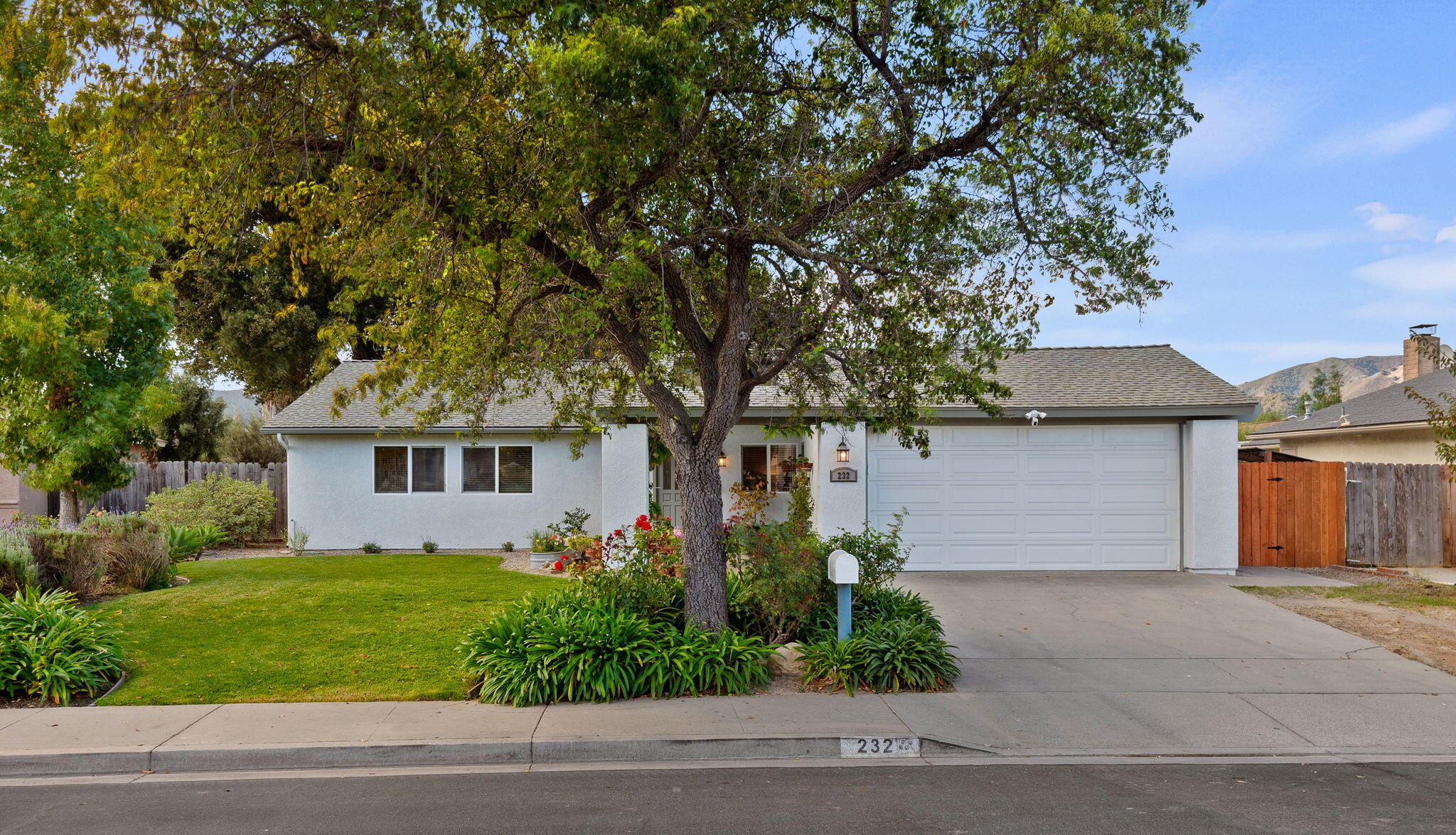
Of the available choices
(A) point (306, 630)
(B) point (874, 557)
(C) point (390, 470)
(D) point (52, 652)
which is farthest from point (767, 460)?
(D) point (52, 652)

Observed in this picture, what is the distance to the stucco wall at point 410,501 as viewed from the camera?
15953 millimetres

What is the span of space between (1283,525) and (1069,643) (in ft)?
25.4

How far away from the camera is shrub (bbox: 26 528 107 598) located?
991 centimetres

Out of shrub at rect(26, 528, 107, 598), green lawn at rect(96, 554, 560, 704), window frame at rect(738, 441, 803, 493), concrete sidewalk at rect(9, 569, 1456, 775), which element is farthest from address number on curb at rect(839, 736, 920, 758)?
window frame at rect(738, 441, 803, 493)

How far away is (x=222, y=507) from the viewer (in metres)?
16.6

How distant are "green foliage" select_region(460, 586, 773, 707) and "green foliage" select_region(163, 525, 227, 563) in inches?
Result: 348

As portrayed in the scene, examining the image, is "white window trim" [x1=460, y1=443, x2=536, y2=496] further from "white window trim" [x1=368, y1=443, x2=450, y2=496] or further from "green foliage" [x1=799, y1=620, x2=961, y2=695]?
"green foliage" [x1=799, y1=620, x2=961, y2=695]

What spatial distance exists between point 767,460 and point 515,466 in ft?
16.3

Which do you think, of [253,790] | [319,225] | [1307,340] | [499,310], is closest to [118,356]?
[319,225]

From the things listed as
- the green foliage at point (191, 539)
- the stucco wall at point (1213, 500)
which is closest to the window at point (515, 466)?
the green foliage at point (191, 539)

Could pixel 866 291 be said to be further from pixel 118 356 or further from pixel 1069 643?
pixel 118 356

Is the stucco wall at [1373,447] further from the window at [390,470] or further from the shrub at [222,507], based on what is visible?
the shrub at [222,507]

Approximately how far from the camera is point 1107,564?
1302 centimetres

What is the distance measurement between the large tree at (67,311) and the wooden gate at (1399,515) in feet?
59.7
